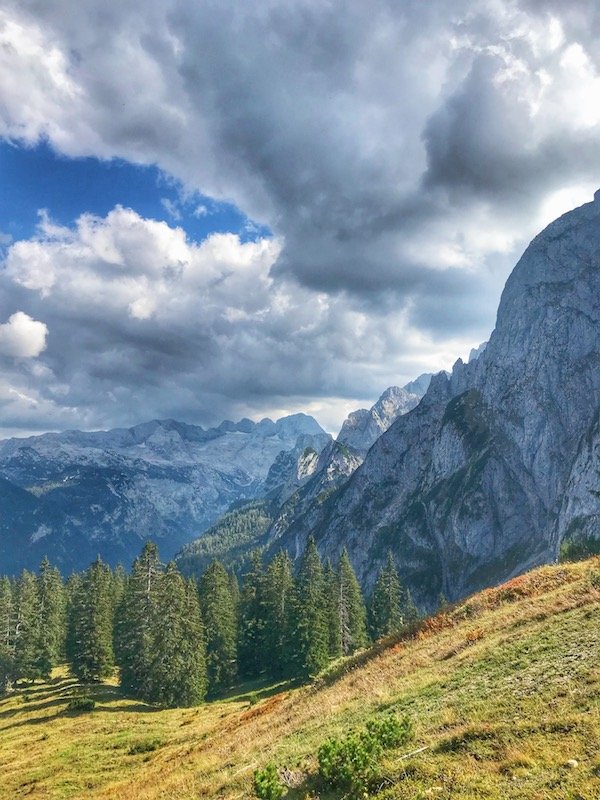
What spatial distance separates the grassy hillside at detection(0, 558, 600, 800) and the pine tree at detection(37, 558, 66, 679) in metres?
48.7

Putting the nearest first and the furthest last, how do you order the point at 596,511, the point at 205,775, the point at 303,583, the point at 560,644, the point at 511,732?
the point at 511,732, the point at 560,644, the point at 205,775, the point at 303,583, the point at 596,511

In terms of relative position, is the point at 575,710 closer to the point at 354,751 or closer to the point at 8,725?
the point at 354,751

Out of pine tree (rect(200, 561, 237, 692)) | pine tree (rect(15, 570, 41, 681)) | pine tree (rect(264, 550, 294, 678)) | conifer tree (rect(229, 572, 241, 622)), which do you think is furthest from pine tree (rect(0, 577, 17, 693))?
pine tree (rect(264, 550, 294, 678))

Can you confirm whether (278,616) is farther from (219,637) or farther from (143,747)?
(143,747)

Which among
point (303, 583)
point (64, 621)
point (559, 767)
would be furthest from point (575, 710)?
point (64, 621)

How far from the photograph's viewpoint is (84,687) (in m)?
68.8

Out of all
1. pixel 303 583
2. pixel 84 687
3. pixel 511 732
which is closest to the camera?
pixel 511 732

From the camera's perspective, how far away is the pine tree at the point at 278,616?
73812 millimetres

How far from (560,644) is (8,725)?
62558 millimetres

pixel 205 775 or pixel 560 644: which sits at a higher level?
pixel 560 644

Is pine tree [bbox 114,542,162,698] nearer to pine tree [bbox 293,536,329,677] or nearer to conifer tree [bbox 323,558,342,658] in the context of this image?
pine tree [bbox 293,536,329,677]

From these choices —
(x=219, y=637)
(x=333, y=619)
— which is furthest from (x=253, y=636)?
(x=333, y=619)

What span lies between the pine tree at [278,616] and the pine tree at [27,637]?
1538 inches

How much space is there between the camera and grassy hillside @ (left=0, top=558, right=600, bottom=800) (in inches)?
428
